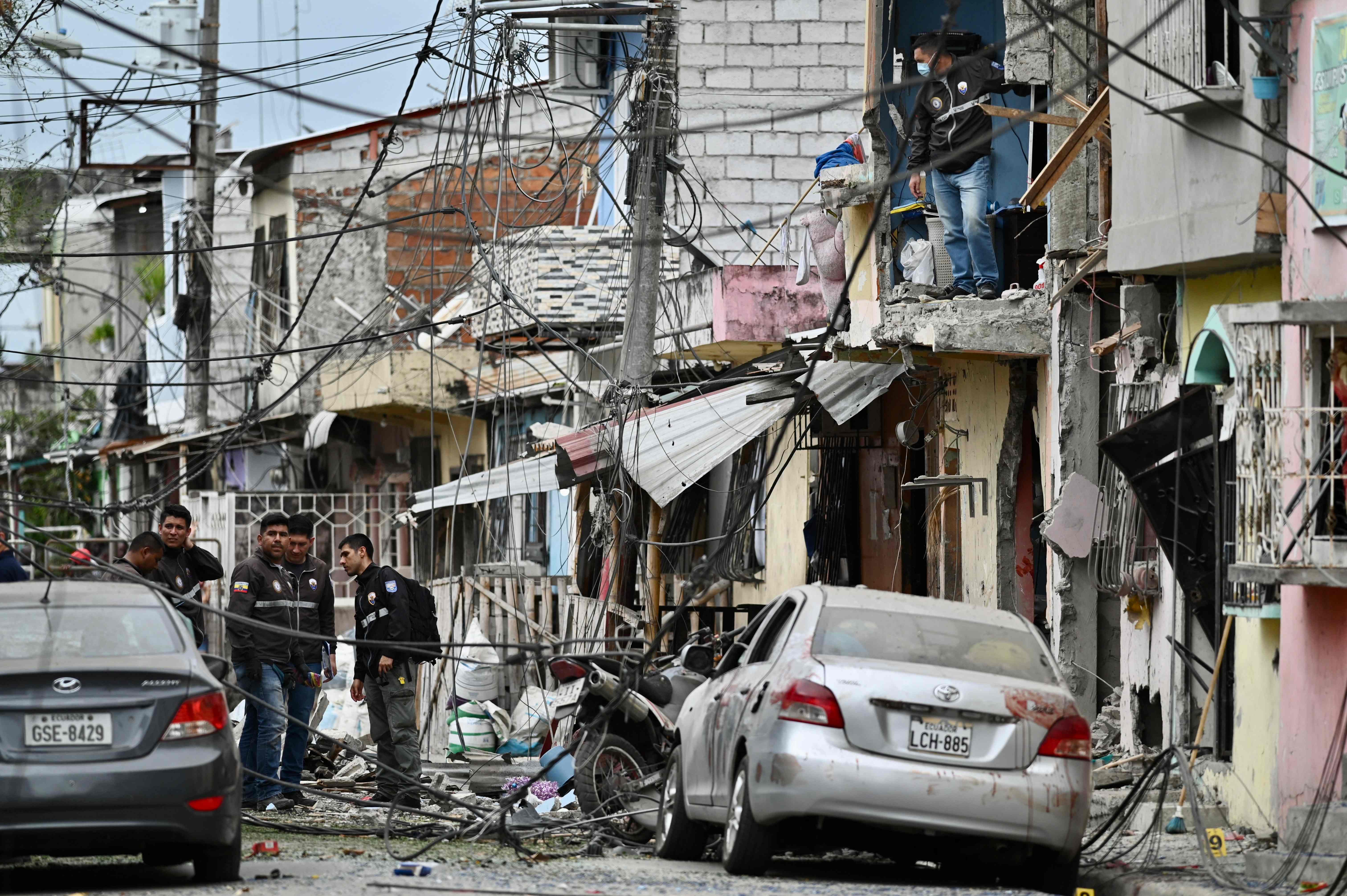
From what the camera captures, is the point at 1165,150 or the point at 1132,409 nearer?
the point at 1165,150

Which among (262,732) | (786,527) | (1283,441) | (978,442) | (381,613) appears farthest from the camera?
(786,527)

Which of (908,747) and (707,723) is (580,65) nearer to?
(707,723)

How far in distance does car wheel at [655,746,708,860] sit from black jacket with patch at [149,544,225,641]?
4284 millimetres

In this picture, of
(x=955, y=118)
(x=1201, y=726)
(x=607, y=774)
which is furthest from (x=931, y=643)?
(x=955, y=118)

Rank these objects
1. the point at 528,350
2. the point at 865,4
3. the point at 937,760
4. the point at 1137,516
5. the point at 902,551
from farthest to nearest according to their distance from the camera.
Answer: the point at 528,350, the point at 865,4, the point at 902,551, the point at 1137,516, the point at 937,760

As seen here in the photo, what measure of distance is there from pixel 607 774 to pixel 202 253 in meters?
15.9

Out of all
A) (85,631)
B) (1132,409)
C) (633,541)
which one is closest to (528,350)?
(633,541)

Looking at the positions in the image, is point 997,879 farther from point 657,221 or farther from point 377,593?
point 657,221

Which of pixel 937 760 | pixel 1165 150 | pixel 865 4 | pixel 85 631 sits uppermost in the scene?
pixel 865 4

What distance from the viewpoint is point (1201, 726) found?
1126 centimetres

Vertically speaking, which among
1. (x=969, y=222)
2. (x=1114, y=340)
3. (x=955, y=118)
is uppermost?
(x=955, y=118)

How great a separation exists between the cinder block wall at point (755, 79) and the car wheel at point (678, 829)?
10200 millimetres

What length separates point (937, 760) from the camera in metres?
8.46

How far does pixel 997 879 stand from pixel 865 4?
1305 cm
